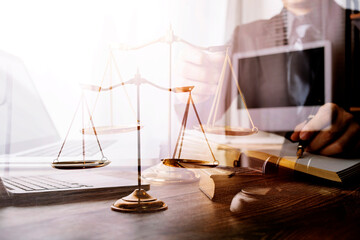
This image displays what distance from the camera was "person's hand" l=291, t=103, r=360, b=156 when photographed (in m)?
0.65

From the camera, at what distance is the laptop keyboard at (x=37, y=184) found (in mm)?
417

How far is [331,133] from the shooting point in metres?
0.68

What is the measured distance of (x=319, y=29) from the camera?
926mm

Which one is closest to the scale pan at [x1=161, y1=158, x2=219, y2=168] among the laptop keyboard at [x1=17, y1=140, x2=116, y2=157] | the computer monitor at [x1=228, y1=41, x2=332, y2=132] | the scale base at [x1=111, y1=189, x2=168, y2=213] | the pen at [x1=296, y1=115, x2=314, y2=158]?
the scale base at [x1=111, y1=189, x2=168, y2=213]

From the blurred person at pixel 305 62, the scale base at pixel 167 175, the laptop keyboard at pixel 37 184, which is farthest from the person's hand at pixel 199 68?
the laptop keyboard at pixel 37 184

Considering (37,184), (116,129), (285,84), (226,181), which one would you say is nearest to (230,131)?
(226,181)

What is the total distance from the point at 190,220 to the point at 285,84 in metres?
0.62

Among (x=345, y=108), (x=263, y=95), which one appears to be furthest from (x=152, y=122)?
(x=345, y=108)

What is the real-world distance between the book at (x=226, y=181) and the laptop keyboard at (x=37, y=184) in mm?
176

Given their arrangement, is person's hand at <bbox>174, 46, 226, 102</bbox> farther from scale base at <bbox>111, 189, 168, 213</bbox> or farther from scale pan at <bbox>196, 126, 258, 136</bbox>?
scale base at <bbox>111, 189, 168, 213</bbox>

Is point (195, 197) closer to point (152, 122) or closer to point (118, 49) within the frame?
point (152, 122)

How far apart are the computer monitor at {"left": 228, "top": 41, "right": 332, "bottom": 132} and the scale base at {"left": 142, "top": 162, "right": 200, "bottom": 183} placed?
0.31m

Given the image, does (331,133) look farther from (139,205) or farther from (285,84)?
(139,205)

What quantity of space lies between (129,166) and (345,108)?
588 mm
